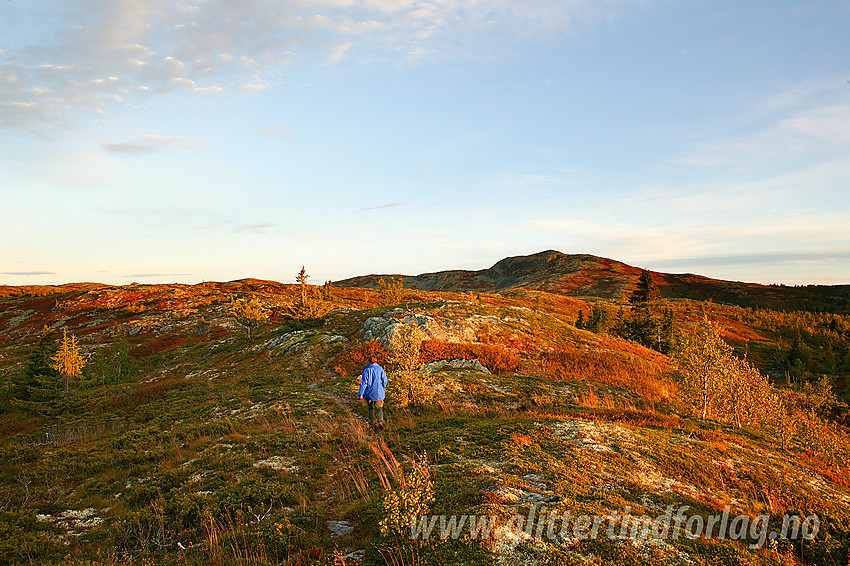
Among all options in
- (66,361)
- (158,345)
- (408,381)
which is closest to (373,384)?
(408,381)

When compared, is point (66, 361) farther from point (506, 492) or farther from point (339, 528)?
point (506, 492)

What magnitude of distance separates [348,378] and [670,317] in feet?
164

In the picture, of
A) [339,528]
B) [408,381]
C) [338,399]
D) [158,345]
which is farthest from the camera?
[158,345]

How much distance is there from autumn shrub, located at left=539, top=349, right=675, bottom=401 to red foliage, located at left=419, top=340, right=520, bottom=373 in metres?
2.18

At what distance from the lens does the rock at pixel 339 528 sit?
725cm

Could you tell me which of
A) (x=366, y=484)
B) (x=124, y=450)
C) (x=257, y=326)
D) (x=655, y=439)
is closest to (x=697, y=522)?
(x=655, y=439)

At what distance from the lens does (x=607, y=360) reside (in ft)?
93.7

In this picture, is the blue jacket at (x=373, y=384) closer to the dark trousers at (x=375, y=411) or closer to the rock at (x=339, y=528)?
the dark trousers at (x=375, y=411)

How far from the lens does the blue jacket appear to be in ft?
48.5

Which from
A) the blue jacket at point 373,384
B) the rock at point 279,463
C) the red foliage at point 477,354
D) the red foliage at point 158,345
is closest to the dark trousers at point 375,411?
the blue jacket at point 373,384

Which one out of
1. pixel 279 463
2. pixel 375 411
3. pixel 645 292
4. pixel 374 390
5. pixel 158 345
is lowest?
pixel 158 345

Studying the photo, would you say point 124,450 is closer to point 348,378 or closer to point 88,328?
point 348,378

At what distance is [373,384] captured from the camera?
48.6ft

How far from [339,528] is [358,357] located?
20.1 meters
